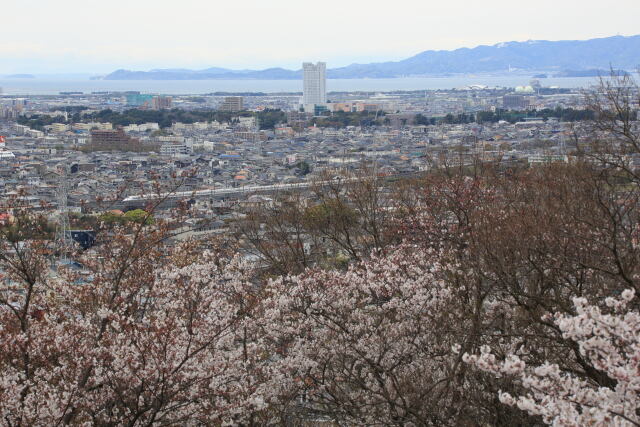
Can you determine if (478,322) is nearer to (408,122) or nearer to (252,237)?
(252,237)

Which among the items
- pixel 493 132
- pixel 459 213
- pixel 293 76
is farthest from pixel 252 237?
pixel 293 76

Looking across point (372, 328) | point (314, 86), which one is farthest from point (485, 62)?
point (372, 328)

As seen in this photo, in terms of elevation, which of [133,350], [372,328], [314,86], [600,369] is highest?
[600,369]

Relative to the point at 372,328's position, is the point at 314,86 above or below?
below

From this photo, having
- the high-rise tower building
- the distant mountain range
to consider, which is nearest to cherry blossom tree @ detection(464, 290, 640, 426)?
the high-rise tower building

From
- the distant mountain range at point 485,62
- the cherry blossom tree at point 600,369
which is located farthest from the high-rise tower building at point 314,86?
the cherry blossom tree at point 600,369

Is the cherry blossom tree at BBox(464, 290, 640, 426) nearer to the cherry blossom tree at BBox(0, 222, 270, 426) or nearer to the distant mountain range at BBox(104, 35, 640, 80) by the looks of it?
the cherry blossom tree at BBox(0, 222, 270, 426)

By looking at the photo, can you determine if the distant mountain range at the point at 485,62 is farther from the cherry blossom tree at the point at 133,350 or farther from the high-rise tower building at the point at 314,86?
the cherry blossom tree at the point at 133,350

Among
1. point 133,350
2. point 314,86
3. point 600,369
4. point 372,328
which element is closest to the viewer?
point 600,369

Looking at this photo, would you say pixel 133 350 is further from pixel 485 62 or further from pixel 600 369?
pixel 485 62
